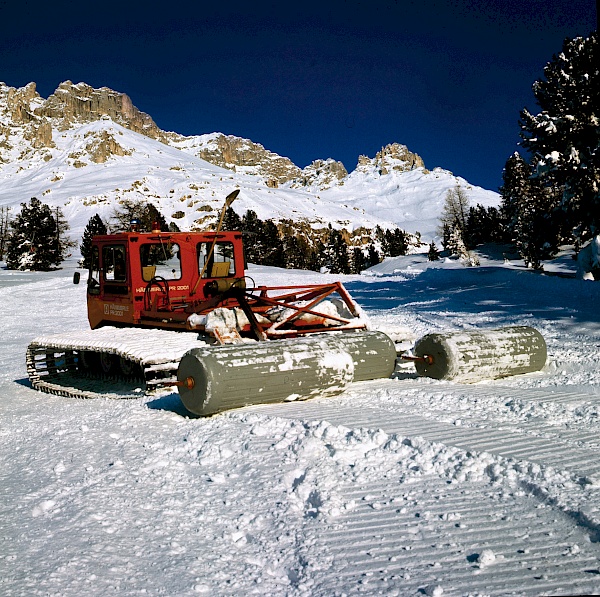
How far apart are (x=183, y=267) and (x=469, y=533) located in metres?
7.62

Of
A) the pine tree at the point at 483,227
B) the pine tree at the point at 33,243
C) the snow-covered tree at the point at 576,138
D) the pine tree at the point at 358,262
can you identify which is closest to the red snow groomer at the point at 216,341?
the snow-covered tree at the point at 576,138

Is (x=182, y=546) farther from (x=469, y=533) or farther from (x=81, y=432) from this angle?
(x=81, y=432)

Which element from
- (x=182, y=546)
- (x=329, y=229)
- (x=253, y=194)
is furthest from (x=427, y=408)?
(x=253, y=194)

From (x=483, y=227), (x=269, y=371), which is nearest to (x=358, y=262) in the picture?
(x=483, y=227)

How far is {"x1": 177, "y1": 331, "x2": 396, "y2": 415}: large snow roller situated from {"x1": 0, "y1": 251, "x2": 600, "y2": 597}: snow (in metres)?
0.15

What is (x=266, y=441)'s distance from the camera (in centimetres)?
483

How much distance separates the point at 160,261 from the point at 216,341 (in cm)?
275

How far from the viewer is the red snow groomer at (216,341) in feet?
19.5

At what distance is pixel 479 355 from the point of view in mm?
6988

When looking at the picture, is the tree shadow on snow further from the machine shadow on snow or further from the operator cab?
the machine shadow on snow

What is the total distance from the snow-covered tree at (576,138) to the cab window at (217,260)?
20.5 metres

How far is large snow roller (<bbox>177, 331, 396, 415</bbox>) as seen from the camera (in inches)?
222

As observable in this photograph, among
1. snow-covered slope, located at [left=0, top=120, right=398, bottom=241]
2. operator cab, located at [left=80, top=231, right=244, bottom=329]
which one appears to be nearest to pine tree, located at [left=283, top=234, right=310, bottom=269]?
snow-covered slope, located at [left=0, top=120, right=398, bottom=241]

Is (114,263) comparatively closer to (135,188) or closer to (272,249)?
(272,249)
